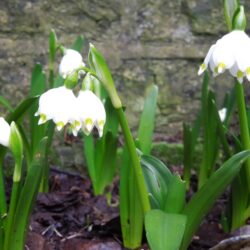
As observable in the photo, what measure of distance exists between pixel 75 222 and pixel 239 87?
2.42 feet

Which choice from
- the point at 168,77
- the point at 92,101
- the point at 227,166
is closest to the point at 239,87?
the point at 227,166

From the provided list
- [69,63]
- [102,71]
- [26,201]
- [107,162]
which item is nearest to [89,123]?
[102,71]

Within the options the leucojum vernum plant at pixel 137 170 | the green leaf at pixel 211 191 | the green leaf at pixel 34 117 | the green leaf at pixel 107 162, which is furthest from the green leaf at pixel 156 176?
the green leaf at pixel 34 117

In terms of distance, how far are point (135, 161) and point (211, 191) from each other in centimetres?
20

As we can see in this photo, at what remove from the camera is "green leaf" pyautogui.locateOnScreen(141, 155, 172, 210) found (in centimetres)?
144

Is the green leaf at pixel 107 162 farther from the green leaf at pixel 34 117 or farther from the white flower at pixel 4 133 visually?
the white flower at pixel 4 133

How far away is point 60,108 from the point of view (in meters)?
1.16

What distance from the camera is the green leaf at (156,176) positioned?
1440 millimetres

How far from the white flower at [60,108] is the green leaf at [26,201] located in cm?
15

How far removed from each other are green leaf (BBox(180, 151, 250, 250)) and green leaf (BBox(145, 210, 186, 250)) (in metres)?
0.06

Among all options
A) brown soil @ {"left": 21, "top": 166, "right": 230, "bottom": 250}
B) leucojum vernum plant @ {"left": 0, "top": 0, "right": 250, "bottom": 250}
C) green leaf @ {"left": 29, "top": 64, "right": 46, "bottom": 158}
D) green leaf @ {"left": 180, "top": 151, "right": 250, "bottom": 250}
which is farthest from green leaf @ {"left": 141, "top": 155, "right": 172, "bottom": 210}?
green leaf @ {"left": 29, "top": 64, "right": 46, "bottom": 158}

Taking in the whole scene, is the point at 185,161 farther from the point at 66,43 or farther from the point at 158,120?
the point at 66,43

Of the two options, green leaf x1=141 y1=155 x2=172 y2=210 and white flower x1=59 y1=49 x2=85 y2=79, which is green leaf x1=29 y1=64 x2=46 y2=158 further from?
green leaf x1=141 y1=155 x2=172 y2=210

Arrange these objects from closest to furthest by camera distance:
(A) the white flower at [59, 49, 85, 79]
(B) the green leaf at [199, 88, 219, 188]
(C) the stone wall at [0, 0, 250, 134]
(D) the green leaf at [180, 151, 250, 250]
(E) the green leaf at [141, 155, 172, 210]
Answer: (D) the green leaf at [180, 151, 250, 250]
(E) the green leaf at [141, 155, 172, 210]
(A) the white flower at [59, 49, 85, 79]
(B) the green leaf at [199, 88, 219, 188]
(C) the stone wall at [0, 0, 250, 134]
